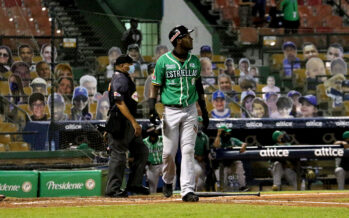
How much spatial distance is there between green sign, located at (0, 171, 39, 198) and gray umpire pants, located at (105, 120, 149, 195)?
1981mm

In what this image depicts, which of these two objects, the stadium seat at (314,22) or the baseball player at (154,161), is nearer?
the baseball player at (154,161)

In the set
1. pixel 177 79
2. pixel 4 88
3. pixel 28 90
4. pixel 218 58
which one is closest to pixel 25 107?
pixel 28 90

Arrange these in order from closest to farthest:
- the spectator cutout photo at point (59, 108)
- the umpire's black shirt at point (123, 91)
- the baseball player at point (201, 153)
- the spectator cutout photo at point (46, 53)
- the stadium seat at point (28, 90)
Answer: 1. the umpire's black shirt at point (123, 91)
2. the baseball player at point (201, 153)
3. the spectator cutout photo at point (59, 108)
4. the stadium seat at point (28, 90)
5. the spectator cutout photo at point (46, 53)

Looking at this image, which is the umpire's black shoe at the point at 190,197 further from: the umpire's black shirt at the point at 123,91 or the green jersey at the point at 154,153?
the green jersey at the point at 154,153

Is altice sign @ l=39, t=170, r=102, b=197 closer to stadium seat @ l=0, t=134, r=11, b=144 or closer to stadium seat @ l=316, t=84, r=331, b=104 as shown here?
stadium seat @ l=0, t=134, r=11, b=144

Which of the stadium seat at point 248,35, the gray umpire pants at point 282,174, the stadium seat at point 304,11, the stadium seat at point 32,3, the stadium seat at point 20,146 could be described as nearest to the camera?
the stadium seat at point 20,146

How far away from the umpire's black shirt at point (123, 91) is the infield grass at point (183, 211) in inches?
78.7

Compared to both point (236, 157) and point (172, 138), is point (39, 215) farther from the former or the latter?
point (236, 157)

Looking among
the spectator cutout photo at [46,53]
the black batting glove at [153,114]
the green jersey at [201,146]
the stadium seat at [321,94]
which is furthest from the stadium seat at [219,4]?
the black batting glove at [153,114]

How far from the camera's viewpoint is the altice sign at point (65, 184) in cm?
1151

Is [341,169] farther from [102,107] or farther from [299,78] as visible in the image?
[102,107]

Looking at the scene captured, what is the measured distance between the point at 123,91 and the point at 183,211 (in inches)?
110

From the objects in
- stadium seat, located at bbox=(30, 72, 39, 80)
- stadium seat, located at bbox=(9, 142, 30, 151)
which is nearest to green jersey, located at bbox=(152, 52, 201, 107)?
stadium seat, located at bbox=(9, 142, 30, 151)

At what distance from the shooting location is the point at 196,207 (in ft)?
24.9
